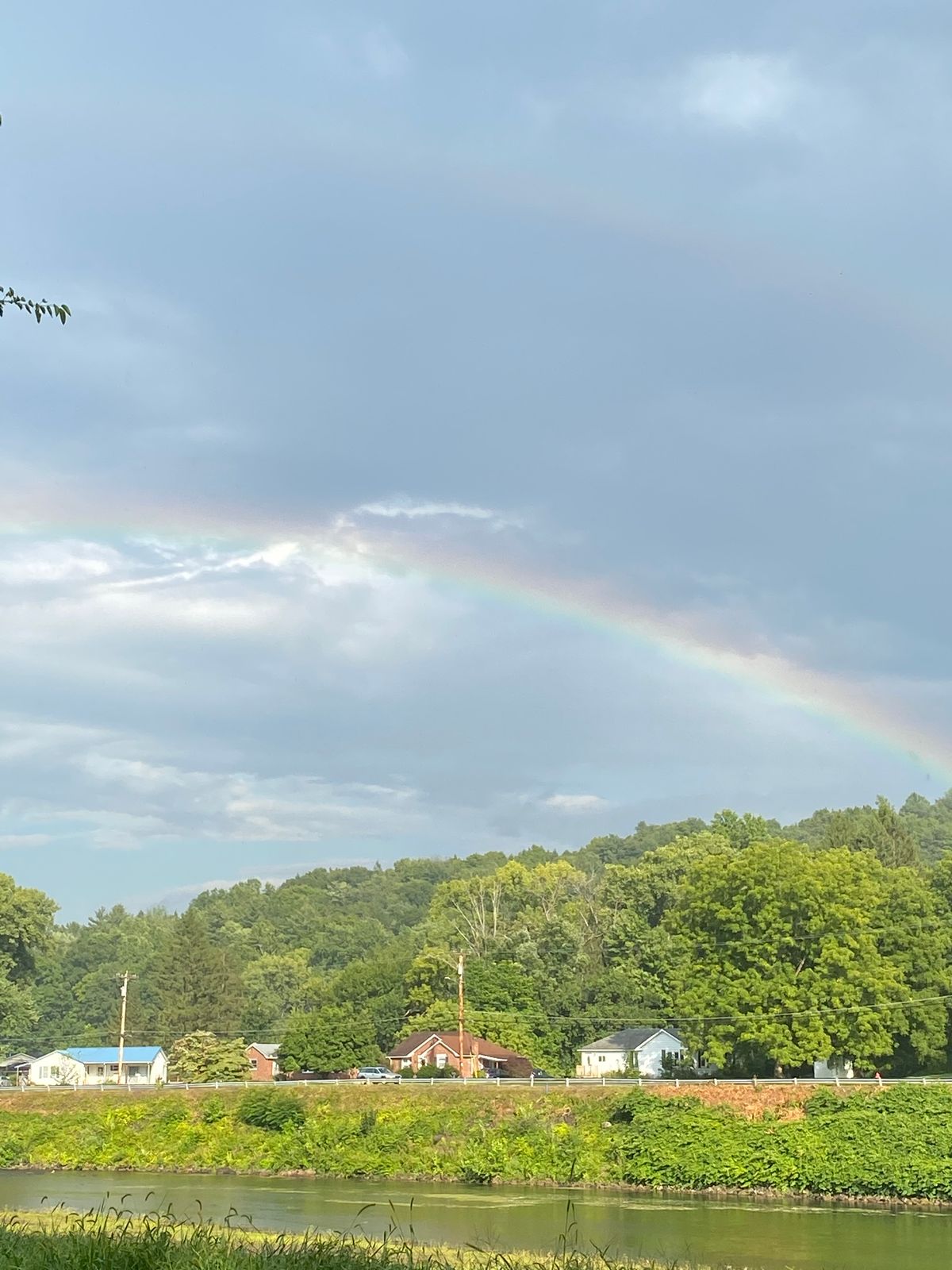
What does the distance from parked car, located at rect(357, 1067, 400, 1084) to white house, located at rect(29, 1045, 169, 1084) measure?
18614mm

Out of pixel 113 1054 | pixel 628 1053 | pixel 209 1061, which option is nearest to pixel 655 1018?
pixel 628 1053

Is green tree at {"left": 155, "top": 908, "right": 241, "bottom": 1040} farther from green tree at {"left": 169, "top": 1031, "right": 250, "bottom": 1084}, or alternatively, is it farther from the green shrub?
the green shrub

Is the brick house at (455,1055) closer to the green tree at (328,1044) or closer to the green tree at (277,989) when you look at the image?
the green tree at (328,1044)

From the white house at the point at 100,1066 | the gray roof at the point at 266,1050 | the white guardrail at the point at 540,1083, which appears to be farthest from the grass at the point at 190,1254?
the gray roof at the point at 266,1050

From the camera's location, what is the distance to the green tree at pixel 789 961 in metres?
54.5

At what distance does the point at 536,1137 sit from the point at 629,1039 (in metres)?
22.4

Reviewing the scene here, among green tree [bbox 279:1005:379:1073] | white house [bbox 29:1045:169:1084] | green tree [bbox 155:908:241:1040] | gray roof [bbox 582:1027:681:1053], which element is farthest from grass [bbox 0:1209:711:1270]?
green tree [bbox 155:908:241:1040]

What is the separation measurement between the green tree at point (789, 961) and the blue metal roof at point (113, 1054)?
40002mm

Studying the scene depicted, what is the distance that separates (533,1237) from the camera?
32094mm

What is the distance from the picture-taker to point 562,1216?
38.7 m

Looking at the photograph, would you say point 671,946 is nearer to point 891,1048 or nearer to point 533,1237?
point 891,1048

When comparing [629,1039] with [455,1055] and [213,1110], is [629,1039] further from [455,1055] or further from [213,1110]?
[213,1110]

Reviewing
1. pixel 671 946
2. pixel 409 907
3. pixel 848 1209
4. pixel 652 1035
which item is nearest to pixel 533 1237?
pixel 848 1209

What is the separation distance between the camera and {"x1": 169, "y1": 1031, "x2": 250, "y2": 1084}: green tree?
70.1 meters
